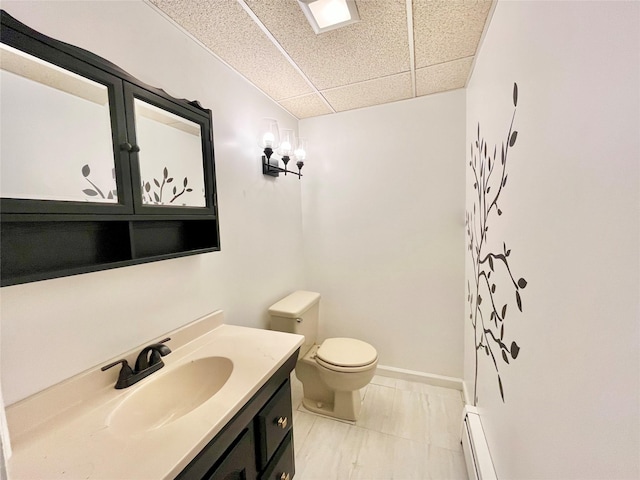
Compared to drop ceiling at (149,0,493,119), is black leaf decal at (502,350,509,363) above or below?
Result: below

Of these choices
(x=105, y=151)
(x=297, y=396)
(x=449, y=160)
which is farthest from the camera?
(x=297, y=396)

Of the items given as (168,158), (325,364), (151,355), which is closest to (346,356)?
(325,364)

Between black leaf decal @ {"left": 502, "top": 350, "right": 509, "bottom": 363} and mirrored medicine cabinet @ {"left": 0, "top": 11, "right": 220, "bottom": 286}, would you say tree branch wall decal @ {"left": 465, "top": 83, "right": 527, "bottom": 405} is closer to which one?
black leaf decal @ {"left": 502, "top": 350, "right": 509, "bottom": 363}

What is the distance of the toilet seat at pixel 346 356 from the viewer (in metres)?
1.57

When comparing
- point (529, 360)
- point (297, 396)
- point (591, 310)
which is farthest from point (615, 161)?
point (297, 396)

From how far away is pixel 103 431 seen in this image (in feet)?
2.29

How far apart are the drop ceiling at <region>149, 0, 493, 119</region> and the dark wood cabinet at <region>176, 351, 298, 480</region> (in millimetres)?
1539

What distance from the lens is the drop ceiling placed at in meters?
1.08

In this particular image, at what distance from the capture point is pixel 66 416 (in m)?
0.75

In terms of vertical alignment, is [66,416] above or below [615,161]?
below

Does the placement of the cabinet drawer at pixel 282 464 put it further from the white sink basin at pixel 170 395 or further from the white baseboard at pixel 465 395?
the white baseboard at pixel 465 395

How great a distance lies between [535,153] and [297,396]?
2106 mm

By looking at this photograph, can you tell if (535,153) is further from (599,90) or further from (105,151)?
(105,151)

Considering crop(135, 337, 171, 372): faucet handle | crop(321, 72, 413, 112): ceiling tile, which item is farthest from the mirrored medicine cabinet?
crop(321, 72, 413, 112): ceiling tile
